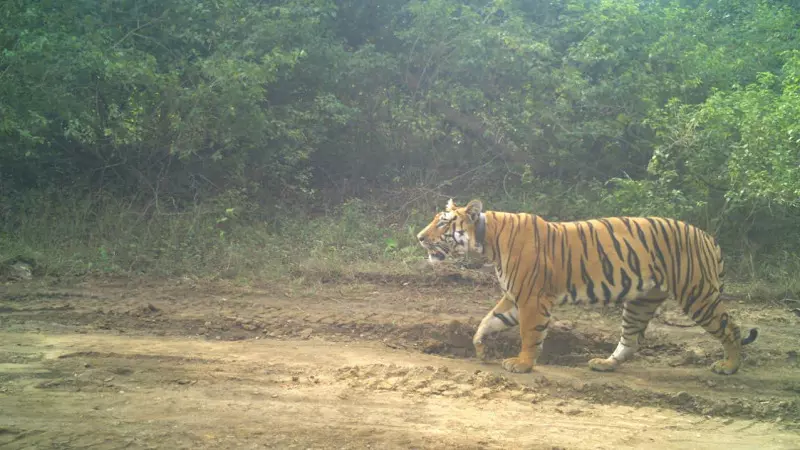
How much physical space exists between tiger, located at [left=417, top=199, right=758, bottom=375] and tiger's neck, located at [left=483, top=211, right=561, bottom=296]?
0.01 meters

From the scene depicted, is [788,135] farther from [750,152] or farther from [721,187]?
[721,187]

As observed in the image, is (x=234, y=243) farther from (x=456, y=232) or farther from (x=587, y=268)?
(x=587, y=268)

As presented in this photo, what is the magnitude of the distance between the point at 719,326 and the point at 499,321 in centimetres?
221

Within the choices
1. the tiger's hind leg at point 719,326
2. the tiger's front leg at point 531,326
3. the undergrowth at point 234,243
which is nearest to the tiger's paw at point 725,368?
the tiger's hind leg at point 719,326

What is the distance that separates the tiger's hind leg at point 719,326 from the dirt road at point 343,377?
0.16 m

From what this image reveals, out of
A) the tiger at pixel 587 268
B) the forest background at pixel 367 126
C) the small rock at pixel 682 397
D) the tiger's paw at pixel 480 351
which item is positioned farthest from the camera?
the forest background at pixel 367 126

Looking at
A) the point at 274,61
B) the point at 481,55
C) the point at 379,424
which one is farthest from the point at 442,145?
the point at 379,424

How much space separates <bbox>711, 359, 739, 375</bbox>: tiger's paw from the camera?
702 centimetres

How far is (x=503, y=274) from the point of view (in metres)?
7.12

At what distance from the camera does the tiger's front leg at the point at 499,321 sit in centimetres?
716

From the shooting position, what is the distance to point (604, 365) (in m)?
7.25

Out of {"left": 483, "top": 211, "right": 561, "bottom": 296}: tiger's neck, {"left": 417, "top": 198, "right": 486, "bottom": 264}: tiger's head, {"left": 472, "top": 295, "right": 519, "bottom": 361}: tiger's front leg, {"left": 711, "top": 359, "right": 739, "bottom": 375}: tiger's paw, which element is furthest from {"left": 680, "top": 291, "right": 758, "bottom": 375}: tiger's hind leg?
{"left": 417, "top": 198, "right": 486, "bottom": 264}: tiger's head

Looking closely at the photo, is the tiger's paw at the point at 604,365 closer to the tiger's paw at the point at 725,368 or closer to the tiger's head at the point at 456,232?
the tiger's paw at the point at 725,368

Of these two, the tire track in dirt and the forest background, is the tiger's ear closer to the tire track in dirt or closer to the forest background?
the tire track in dirt
